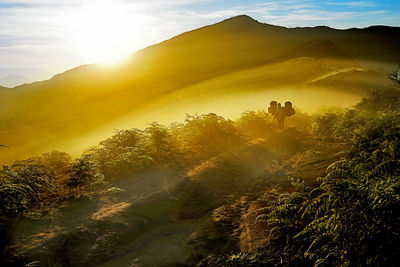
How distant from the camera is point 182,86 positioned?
31625 mm

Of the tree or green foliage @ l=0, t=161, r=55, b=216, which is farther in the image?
the tree

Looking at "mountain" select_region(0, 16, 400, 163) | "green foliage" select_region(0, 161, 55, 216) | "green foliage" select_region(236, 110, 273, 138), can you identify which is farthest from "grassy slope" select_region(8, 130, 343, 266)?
"mountain" select_region(0, 16, 400, 163)

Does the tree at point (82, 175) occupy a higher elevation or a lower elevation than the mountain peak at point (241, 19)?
lower

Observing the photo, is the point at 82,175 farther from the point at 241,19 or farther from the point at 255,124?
the point at 241,19

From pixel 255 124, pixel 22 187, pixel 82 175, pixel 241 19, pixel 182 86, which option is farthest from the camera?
pixel 241 19

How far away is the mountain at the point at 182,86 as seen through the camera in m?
20.9

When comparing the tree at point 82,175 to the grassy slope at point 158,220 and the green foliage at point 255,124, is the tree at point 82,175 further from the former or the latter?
the green foliage at point 255,124

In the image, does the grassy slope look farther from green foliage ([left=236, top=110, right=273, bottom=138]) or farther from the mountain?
the mountain

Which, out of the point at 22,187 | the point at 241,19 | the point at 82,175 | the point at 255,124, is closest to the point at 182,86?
the point at 255,124

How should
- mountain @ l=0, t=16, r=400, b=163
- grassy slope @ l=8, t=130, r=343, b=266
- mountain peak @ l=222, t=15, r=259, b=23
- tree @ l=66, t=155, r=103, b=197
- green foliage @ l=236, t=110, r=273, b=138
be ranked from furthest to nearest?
mountain peak @ l=222, t=15, r=259, b=23 → mountain @ l=0, t=16, r=400, b=163 → green foliage @ l=236, t=110, r=273, b=138 → tree @ l=66, t=155, r=103, b=197 → grassy slope @ l=8, t=130, r=343, b=266

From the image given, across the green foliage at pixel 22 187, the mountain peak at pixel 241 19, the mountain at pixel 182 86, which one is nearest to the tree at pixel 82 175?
the green foliage at pixel 22 187

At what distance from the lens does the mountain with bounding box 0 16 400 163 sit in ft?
68.5

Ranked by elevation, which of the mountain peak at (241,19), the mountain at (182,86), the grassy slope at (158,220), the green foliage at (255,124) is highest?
the mountain peak at (241,19)

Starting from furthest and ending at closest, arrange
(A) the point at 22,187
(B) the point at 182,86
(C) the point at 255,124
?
(B) the point at 182,86
(C) the point at 255,124
(A) the point at 22,187
